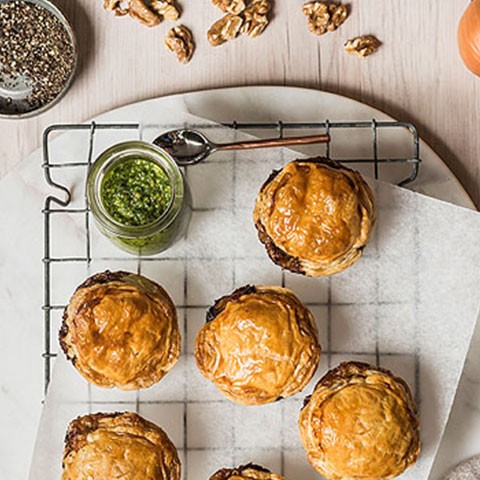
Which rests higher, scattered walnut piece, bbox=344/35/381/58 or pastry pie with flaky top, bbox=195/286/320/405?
scattered walnut piece, bbox=344/35/381/58

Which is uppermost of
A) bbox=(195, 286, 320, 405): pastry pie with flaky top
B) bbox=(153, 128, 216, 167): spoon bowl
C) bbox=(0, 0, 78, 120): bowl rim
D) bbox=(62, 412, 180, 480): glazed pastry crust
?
bbox=(0, 0, 78, 120): bowl rim

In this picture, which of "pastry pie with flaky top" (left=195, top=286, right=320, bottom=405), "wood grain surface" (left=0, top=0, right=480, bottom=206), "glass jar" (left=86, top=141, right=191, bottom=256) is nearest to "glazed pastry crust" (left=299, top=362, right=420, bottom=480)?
"pastry pie with flaky top" (left=195, top=286, right=320, bottom=405)

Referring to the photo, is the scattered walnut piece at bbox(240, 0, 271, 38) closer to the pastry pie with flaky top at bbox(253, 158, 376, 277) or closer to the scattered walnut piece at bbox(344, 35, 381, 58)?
the scattered walnut piece at bbox(344, 35, 381, 58)

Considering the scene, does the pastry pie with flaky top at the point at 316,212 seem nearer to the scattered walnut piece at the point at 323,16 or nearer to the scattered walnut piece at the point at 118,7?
the scattered walnut piece at the point at 323,16

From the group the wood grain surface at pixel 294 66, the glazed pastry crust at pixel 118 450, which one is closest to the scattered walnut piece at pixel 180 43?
the wood grain surface at pixel 294 66

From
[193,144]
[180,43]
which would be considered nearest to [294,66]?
[180,43]

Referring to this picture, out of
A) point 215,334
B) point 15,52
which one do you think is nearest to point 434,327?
point 215,334
